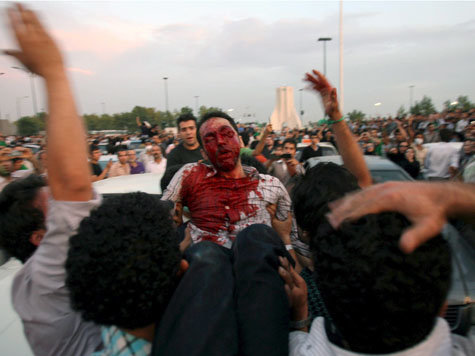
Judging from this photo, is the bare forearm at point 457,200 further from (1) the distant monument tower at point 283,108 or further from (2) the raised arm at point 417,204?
(1) the distant monument tower at point 283,108

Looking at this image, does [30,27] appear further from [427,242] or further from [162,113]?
[162,113]

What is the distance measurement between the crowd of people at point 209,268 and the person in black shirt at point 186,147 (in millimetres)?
3159

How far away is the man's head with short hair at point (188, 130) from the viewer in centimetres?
493

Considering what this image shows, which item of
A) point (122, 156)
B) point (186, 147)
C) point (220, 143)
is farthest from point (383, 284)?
point (122, 156)

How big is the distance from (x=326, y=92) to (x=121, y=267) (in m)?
1.67

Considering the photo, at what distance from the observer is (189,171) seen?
241 cm

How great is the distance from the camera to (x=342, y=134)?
205 cm

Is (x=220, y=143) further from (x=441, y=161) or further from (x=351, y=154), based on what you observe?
(x=441, y=161)

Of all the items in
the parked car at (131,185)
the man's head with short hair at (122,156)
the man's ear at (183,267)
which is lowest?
the parked car at (131,185)

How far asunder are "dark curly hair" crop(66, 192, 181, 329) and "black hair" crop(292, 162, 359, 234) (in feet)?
2.00

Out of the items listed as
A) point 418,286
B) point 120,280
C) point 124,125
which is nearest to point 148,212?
point 120,280

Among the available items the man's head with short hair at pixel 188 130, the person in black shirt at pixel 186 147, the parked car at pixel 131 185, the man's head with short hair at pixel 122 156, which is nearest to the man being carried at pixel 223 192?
the parked car at pixel 131 185

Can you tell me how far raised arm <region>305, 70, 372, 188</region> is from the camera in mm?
1999

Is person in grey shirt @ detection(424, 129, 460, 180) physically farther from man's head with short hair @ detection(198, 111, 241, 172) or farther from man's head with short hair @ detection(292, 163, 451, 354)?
man's head with short hair @ detection(292, 163, 451, 354)
